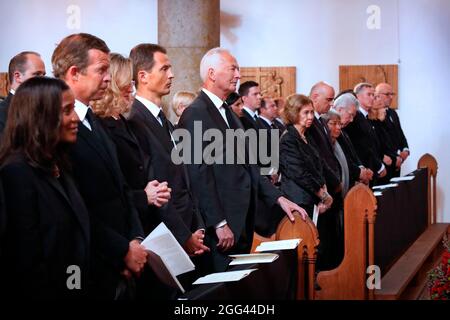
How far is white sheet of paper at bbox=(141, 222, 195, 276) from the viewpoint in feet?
13.2

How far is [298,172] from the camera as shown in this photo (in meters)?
7.34

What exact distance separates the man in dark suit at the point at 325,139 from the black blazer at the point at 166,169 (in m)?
3.07

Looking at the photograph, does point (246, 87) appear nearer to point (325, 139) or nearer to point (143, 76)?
point (325, 139)

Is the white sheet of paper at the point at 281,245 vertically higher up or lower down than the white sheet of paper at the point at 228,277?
lower down

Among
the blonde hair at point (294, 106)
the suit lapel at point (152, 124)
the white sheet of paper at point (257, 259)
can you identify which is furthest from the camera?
the blonde hair at point (294, 106)

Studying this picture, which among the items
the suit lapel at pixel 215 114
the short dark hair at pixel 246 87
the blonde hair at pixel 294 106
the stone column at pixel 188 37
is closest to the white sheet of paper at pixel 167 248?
the suit lapel at pixel 215 114

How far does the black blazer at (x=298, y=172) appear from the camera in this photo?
7328mm

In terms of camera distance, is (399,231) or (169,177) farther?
(399,231)

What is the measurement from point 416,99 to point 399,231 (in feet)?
16.6

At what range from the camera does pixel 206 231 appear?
551 cm

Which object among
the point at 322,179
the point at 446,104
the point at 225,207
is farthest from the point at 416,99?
the point at 225,207

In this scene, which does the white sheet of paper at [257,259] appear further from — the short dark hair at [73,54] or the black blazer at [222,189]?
the short dark hair at [73,54]

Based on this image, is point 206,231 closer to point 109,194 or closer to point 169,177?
point 169,177

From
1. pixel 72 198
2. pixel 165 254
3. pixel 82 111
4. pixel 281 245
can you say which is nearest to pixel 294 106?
pixel 281 245
